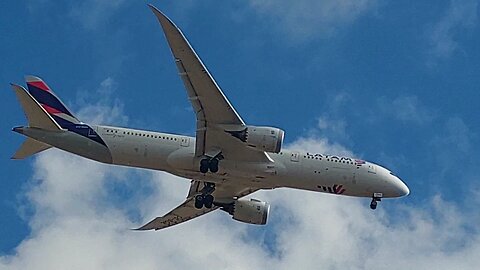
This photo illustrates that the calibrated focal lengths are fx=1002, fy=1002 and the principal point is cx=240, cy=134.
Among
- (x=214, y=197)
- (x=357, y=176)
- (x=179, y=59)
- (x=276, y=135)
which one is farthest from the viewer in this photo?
(x=214, y=197)

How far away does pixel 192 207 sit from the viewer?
6788 centimetres

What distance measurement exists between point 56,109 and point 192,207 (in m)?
11.9

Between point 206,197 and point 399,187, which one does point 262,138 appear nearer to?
point 206,197

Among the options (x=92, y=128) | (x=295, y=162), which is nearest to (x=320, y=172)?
(x=295, y=162)

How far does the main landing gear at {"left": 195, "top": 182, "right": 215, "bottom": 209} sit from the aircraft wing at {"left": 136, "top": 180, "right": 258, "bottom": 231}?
120 centimetres

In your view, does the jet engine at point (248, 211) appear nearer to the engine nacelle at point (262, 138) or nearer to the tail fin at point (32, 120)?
the engine nacelle at point (262, 138)

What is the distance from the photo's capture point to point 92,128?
59906 mm

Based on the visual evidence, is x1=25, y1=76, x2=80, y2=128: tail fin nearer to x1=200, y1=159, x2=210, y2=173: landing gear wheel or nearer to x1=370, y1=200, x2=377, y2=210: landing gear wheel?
x1=200, y1=159, x2=210, y2=173: landing gear wheel

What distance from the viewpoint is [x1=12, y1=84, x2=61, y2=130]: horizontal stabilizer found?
57219 millimetres

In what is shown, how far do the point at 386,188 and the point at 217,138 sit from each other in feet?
37.9

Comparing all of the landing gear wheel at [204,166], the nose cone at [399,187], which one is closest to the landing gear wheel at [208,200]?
the landing gear wheel at [204,166]

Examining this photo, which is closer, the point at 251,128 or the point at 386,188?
the point at 251,128

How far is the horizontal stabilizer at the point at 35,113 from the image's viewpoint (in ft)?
188

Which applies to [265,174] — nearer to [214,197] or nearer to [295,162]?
[295,162]
